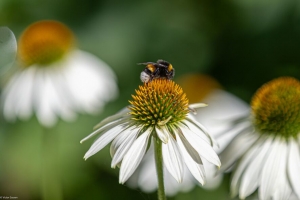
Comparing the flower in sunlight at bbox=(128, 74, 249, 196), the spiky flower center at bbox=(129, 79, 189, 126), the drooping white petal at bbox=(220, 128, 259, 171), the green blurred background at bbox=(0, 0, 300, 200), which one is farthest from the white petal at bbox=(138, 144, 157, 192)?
the green blurred background at bbox=(0, 0, 300, 200)

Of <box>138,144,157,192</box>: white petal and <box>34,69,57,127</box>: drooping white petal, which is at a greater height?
<box>34,69,57,127</box>: drooping white petal

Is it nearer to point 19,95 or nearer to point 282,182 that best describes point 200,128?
point 282,182

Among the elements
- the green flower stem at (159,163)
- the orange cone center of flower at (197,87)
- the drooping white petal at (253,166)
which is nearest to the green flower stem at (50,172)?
the orange cone center of flower at (197,87)

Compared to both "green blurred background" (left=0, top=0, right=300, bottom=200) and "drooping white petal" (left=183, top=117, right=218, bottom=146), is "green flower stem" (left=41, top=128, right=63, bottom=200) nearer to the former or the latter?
"green blurred background" (left=0, top=0, right=300, bottom=200)

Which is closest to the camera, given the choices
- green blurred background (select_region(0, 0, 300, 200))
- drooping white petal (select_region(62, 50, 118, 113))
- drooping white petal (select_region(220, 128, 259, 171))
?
drooping white petal (select_region(220, 128, 259, 171))

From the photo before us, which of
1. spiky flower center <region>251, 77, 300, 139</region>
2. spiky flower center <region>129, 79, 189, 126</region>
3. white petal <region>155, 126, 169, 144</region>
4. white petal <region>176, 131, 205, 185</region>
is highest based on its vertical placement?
spiky flower center <region>129, 79, 189, 126</region>

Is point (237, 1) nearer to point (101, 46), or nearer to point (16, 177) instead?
point (101, 46)

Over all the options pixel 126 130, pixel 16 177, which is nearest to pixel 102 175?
pixel 16 177
